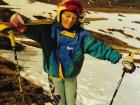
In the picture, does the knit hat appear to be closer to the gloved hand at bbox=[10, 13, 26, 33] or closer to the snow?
the gloved hand at bbox=[10, 13, 26, 33]

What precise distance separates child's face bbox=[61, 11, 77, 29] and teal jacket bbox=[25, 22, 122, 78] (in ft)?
0.38

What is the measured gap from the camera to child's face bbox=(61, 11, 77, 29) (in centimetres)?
720

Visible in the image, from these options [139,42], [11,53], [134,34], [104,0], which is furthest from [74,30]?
[104,0]

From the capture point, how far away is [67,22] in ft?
23.7

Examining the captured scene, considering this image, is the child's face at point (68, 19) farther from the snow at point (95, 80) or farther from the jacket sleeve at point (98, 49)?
the snow at point (95, 80)

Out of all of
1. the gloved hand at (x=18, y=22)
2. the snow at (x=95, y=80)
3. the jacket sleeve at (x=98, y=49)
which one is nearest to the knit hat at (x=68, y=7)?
the jacket sleeve at (x=98, y=49)

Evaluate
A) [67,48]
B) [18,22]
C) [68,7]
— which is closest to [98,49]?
[67,48]

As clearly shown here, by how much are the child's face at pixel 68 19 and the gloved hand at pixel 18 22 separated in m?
0.85

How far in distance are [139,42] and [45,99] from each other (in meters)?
26.8

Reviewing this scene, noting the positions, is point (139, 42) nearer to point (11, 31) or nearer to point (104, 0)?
point (11, 31)

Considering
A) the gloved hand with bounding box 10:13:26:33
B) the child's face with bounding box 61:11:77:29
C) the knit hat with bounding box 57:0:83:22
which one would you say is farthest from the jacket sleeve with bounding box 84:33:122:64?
the gloved hand with bounding box 10:13:26:33

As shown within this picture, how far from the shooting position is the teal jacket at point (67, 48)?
728 centimetres

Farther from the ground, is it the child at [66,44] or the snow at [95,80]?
the child at [66,44]

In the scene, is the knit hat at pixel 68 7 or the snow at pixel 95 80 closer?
the knit hat at pixel 68 7
